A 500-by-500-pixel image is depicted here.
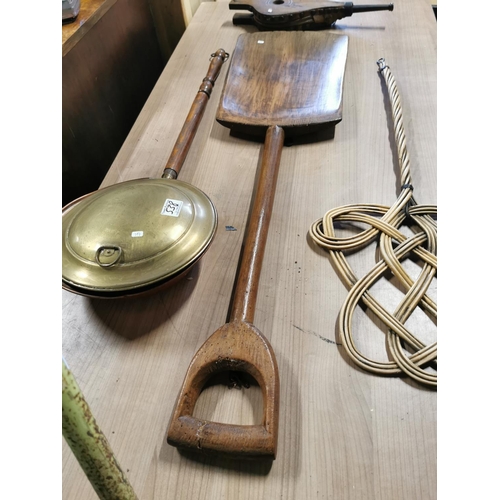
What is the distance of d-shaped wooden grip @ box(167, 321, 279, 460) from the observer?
577 millimetres

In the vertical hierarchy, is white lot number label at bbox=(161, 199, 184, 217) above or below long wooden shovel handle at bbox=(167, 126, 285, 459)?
above

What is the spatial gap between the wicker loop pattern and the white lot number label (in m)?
0.27

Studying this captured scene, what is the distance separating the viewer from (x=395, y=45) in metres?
1.36

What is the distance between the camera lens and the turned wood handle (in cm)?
73

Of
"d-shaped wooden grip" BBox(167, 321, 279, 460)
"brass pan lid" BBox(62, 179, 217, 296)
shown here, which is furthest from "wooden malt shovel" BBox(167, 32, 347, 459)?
"brass pan lid" BBox(62, 179, 217, 296)

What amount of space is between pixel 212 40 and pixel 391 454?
1.37 meters

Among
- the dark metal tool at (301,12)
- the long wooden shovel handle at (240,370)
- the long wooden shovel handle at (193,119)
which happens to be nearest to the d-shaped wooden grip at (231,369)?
the long wooden shovel handle at (240,370)

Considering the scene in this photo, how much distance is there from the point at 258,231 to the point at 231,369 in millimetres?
275

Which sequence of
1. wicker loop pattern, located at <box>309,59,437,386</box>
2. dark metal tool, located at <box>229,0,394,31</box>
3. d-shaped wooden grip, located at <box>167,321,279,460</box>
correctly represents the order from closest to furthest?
d-shaped wooden grip, located at <box>167,321,279,460</box> < wicker loop pattern, located at <box>309,59,437,386</box> < dark metal tool, located at <box>229,0,394,31</box>

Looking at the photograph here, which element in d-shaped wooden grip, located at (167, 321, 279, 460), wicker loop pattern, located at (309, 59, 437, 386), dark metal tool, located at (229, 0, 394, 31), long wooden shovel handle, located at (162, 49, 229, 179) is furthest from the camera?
dark metal tool, located at (229, 0, 394, 31)

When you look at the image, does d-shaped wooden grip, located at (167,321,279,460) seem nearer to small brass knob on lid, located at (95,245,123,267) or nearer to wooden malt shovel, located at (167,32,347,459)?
wooden malt shovel, located at (167,32,347,459)

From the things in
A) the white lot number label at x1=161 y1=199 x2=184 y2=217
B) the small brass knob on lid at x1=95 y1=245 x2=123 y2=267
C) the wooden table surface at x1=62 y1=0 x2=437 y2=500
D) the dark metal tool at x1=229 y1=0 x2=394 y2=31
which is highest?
the dark metal tool at x1=229 y1=0 x2=394 y2=31

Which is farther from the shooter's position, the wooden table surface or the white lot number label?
the white lot number label
